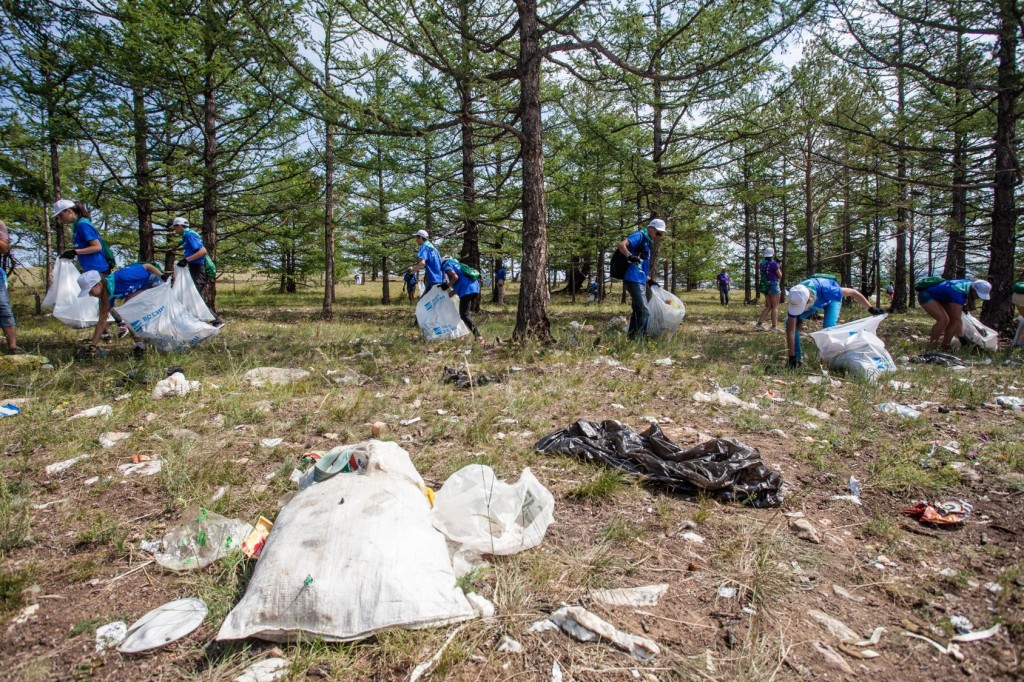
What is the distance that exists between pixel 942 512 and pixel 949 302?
18.1ft

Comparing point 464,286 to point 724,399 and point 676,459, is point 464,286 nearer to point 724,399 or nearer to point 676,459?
point 724,399

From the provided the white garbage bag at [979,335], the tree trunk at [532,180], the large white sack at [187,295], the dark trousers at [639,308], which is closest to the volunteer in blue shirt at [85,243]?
the large white sack at [187,295]

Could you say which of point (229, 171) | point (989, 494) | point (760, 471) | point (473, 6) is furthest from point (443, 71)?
point (229, 171)

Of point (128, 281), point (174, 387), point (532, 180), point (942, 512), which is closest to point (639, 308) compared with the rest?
point (532, 180)

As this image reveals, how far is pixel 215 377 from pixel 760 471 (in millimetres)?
4438

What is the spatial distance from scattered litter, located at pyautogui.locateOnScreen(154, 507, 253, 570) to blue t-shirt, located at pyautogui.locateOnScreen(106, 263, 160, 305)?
4.80m

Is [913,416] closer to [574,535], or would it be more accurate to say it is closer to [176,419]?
[574,535]

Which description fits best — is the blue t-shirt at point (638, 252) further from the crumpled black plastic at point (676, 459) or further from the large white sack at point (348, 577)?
the large white sack at point (348, 577)

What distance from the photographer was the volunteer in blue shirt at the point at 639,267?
6.25 meters

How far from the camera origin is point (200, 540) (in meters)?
1.98

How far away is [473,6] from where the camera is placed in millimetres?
5754

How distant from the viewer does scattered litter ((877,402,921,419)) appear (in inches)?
150

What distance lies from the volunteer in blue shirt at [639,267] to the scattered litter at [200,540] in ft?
16.7

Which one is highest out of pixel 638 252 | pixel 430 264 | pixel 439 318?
pixel 638 252
